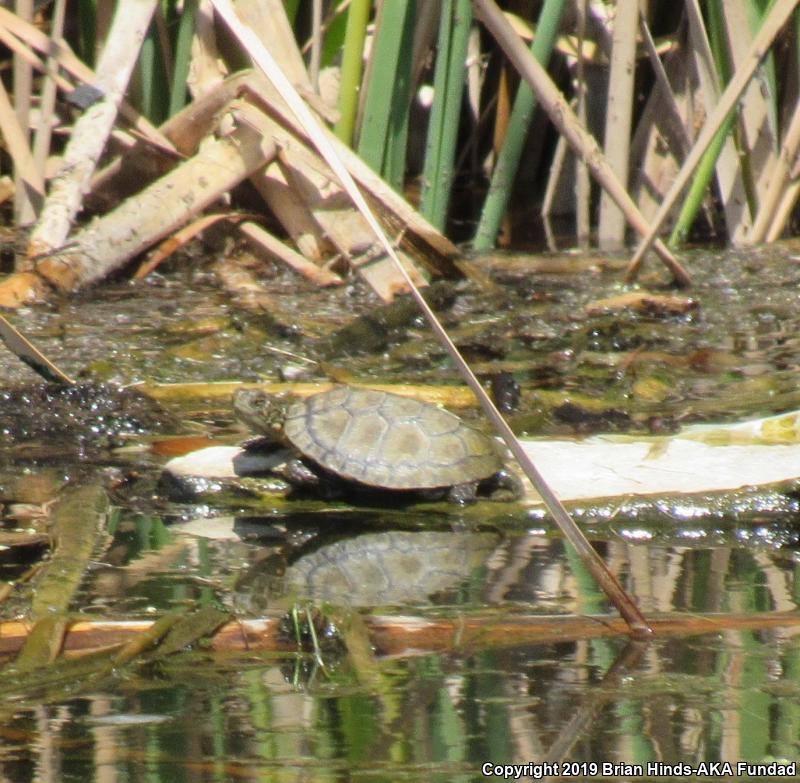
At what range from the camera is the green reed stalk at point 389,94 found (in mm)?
6023

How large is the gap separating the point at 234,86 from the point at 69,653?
4.03 m

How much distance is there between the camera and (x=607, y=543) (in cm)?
361

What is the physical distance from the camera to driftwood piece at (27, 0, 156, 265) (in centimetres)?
573

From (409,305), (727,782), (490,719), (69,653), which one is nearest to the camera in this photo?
(727,782)

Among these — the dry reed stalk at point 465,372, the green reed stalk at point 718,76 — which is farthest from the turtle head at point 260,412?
the green reed stalk at point 718,76

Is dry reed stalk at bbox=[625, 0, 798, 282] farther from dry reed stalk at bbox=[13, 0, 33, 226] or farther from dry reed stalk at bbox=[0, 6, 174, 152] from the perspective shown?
dry reed stalk at bbox=[13, 0, 33, 226]

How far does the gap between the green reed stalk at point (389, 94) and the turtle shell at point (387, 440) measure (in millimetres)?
2346

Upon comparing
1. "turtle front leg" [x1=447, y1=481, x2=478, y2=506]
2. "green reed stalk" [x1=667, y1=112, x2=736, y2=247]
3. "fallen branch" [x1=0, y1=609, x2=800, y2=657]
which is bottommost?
"fallen branch" [x1=0, y1=609, x2=800, y2=657]

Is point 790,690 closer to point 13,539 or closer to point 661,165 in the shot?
point 13,539

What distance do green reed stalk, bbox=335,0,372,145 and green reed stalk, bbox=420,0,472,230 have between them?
0.34 meters

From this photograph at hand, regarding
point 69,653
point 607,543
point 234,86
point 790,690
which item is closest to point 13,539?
point 69,653

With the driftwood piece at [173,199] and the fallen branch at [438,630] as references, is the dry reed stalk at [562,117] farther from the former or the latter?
the fallen branch at [438,630]

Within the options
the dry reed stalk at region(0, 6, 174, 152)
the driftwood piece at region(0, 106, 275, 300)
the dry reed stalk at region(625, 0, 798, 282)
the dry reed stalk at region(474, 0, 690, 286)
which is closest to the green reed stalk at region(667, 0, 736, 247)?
the dry reed stalk at region(474, 0, 690, 286)

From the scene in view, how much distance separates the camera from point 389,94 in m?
6.14
